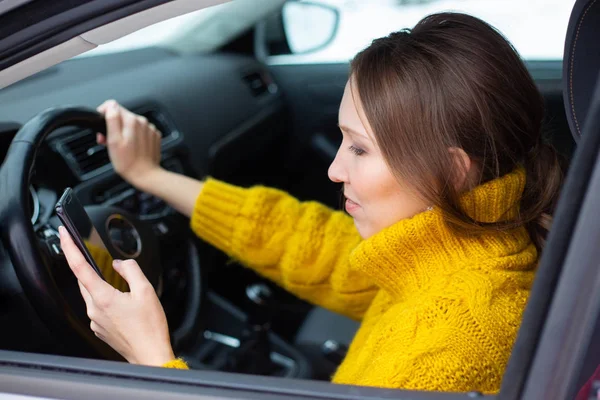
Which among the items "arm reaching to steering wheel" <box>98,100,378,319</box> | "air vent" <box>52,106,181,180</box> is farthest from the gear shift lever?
"air vent" <box>52,106,181,180</box>

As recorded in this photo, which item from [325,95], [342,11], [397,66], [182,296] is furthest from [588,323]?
[342,11]

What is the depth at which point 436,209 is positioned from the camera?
46.2 inches

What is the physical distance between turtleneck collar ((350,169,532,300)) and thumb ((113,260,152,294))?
1.09ft

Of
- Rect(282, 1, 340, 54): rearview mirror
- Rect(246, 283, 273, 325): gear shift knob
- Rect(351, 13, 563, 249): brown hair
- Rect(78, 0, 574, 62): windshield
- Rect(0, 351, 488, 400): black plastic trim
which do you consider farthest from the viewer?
Rect(282, 1, 340, 54): rearview mirror

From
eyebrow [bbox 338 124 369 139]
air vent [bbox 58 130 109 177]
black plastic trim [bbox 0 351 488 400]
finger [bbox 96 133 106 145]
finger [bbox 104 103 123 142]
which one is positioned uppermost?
eyebrow [bbox 338 124 369 139]

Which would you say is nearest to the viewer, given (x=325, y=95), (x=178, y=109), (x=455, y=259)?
(x=455, y=259)

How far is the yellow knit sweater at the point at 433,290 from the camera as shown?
1.04m

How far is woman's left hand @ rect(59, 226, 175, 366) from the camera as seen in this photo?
1.09 m

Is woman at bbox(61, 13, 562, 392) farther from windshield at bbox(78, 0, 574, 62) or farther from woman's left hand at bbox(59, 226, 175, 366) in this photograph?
windshield at bbox(78, 0, 574, 62)

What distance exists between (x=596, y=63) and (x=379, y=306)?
0.55 metres

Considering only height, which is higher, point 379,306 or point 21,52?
point 21,52

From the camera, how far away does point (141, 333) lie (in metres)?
1.10

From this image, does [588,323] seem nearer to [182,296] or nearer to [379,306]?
[379,306]

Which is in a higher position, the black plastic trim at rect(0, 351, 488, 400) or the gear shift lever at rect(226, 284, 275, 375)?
the black plastic trim at rect(0, 351, 488, 400)
